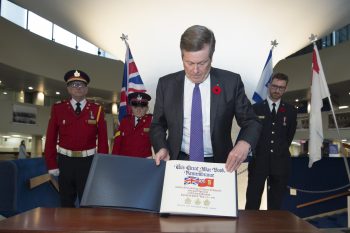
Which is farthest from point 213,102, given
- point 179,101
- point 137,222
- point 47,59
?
point 47,59

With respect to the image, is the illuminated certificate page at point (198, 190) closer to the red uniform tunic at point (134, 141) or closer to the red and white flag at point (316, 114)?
the red uniform tunic at point (134, 141)

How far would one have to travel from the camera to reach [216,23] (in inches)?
228

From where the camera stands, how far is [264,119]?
3812mm

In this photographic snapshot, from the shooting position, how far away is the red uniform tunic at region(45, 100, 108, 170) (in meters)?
3.60

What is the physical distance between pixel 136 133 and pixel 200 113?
2.79 m

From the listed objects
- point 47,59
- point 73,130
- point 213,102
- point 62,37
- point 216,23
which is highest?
point 62,37

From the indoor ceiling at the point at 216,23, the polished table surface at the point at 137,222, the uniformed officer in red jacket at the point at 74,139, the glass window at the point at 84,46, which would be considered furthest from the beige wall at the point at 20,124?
the polished table surface at the point at 137,222

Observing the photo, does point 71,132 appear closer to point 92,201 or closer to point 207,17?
point 92,201

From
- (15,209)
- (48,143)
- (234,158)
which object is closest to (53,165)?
(48,143)

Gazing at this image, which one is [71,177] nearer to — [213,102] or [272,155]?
[272,155]

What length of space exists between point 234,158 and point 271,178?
244 centimetres

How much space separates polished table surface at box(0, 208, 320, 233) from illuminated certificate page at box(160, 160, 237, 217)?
0.03 metres

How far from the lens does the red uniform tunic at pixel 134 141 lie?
15.1ft

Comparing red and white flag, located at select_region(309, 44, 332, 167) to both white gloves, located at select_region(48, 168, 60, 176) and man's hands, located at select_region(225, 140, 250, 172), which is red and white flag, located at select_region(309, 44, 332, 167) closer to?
white gloves, located at select_region(48, 168, 60, 176)
